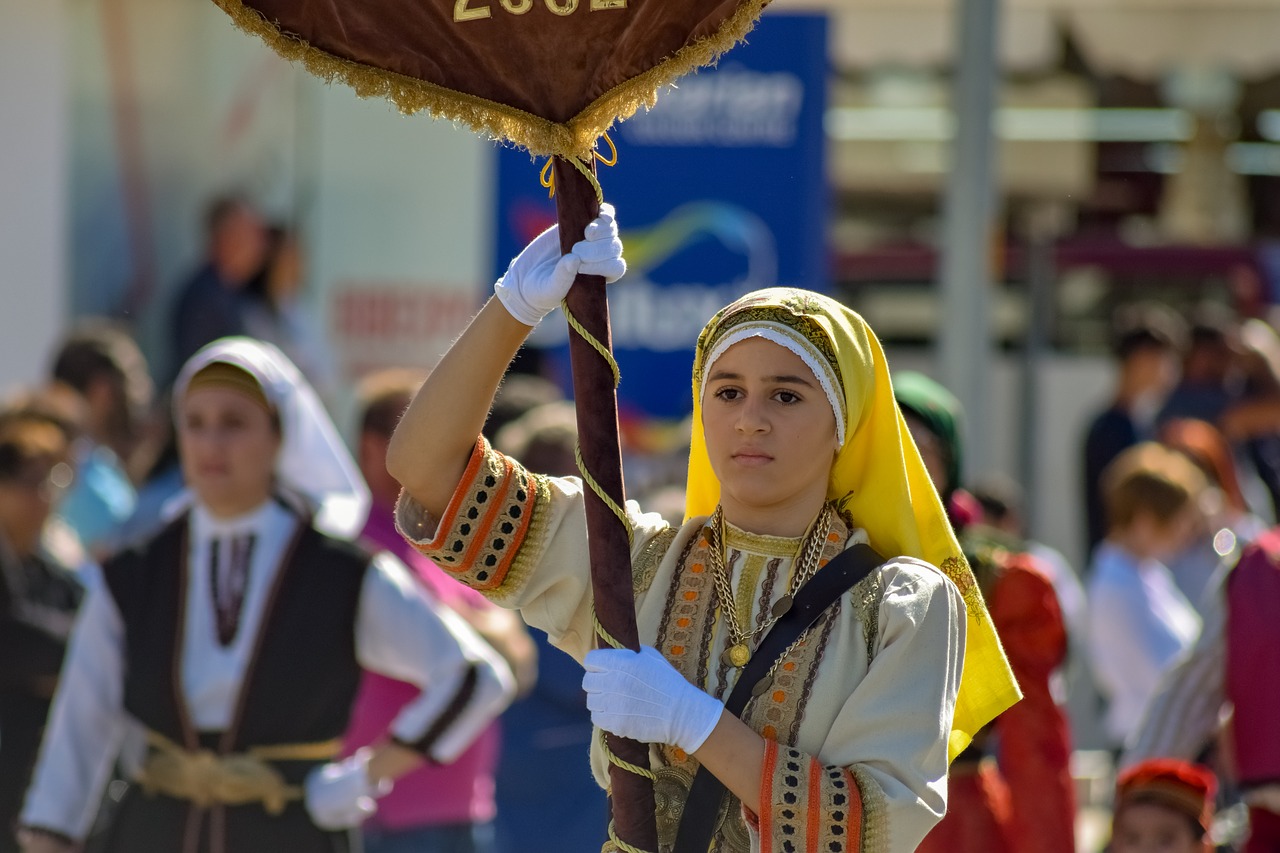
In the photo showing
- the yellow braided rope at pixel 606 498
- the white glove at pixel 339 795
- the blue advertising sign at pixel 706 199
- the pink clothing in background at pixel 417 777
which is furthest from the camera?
the blue advertising sign at pixel 706 199

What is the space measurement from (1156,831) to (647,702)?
6.38 ft

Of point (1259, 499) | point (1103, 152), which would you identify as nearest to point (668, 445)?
point (1259, 499)

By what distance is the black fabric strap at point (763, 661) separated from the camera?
2588 mm

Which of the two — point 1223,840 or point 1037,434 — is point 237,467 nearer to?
point 1223,840

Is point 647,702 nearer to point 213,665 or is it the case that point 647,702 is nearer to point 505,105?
point 505,105

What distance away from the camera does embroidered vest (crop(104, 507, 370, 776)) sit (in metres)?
4.02

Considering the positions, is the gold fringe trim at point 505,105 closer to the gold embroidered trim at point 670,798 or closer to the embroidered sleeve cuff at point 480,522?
the embroidered sleeve cuff at point 480,522

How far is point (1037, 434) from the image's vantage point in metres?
10.5

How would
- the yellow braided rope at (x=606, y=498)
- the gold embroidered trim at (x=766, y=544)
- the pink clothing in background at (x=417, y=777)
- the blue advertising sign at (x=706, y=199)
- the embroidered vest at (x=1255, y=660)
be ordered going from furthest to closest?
the blue advertising sign at (x=706, y=199), the pink clothing in background at (x=417, y=777), the embroidered vest at (x=1255, y=660), the gold embroidered trim at (x=766, y=544), the yellow braided rope at (x=606, y=498)

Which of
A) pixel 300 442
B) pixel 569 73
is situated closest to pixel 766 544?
pixel 569 73

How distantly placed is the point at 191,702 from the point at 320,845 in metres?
0.42

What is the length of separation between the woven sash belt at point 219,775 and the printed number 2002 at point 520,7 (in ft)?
6.55

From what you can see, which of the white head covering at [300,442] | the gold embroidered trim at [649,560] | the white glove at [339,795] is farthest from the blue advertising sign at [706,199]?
the gold embroidered trim at [649,560]

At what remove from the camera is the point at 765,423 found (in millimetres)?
2590
